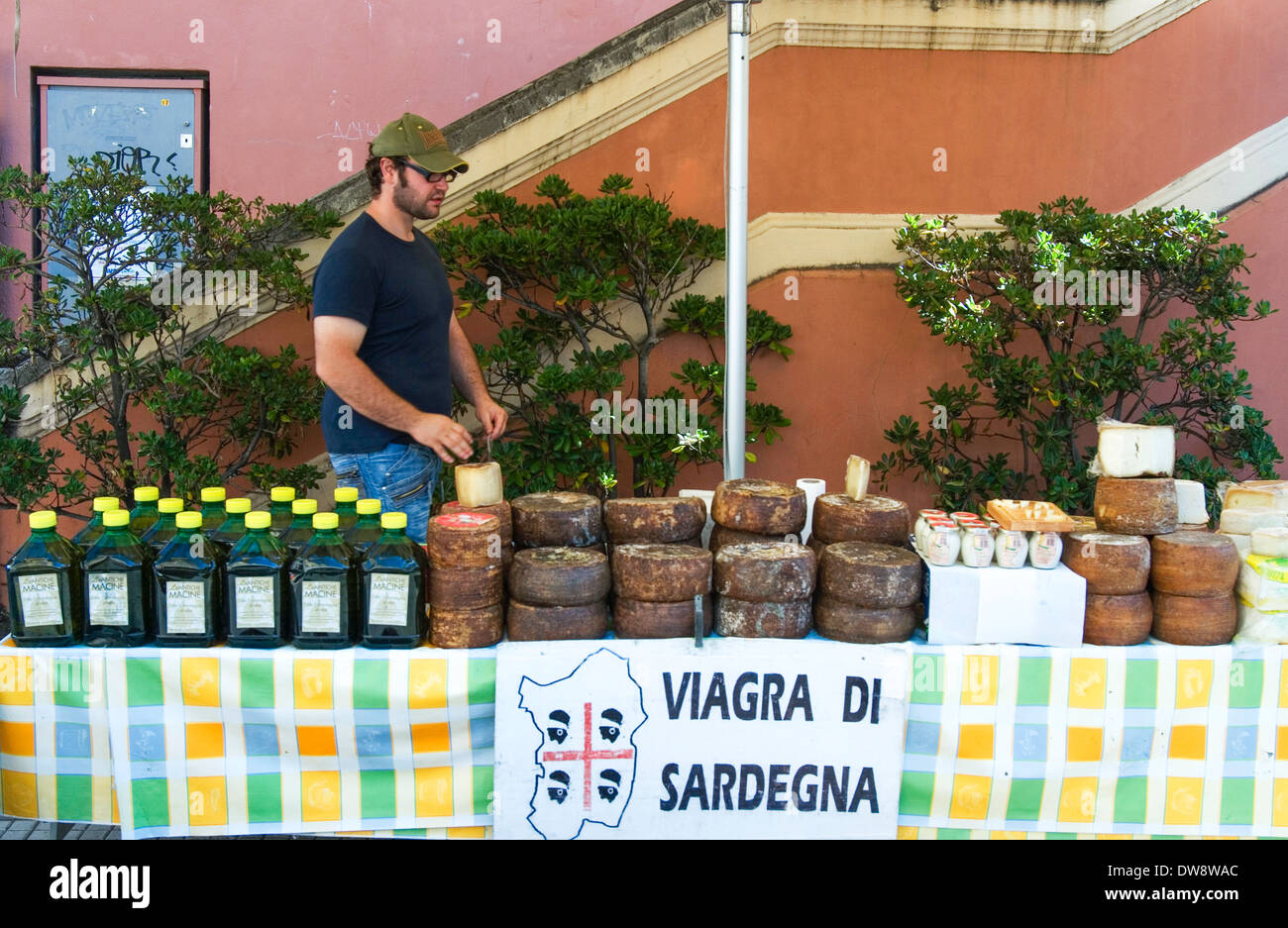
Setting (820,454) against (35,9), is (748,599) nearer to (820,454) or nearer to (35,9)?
(820,454)

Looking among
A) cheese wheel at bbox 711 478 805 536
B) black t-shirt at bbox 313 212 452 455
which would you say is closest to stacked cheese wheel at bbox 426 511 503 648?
cheese wheel at bbox 711 478 805 536

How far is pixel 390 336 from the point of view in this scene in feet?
11.0

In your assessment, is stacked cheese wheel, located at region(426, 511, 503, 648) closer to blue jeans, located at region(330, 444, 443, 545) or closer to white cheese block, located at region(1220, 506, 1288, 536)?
blue jeans, located at region(330, 444, 443, 545)

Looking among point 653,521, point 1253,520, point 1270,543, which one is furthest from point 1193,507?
point 653,521

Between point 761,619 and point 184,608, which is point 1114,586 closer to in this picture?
point 761,619

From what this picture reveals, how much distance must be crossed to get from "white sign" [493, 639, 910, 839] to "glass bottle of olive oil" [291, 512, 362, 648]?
39cm

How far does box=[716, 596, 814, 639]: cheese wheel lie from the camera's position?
2.63 m

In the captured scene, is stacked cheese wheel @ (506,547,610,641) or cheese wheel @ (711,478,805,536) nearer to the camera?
stacked cheese wheel @ (506,547,610,641)

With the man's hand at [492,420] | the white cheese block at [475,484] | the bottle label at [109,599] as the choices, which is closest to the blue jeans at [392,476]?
the man's hand at [492,420]

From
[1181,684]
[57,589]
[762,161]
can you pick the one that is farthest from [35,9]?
[1181,684]

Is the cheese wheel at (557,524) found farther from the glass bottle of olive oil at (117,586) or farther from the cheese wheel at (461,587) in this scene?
the glass bottle of olive oil at (117,586)

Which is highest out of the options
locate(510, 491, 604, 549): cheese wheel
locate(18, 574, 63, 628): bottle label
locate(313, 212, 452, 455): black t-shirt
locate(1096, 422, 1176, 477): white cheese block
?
locate(313, 212, 452, 455): black t-shirt

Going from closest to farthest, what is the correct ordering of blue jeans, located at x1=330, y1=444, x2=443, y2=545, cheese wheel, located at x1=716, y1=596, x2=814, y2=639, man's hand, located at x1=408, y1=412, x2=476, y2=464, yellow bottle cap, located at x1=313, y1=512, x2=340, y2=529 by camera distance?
1. yellow bottle cap, located at x1=313, y1=512, x2=340, y2=529
2. cheese wheel, located at x1=716, y1=596, x2=814, y2=639
3. man's hand, located at x1=408, y1=412, x2=476, y2=464
4. blue jeans, located at x1=330, y1=444, x2=443, y2=545

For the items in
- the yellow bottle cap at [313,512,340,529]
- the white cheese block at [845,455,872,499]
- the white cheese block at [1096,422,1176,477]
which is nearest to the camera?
the yellow bottle cap at [313,512,340,529]
